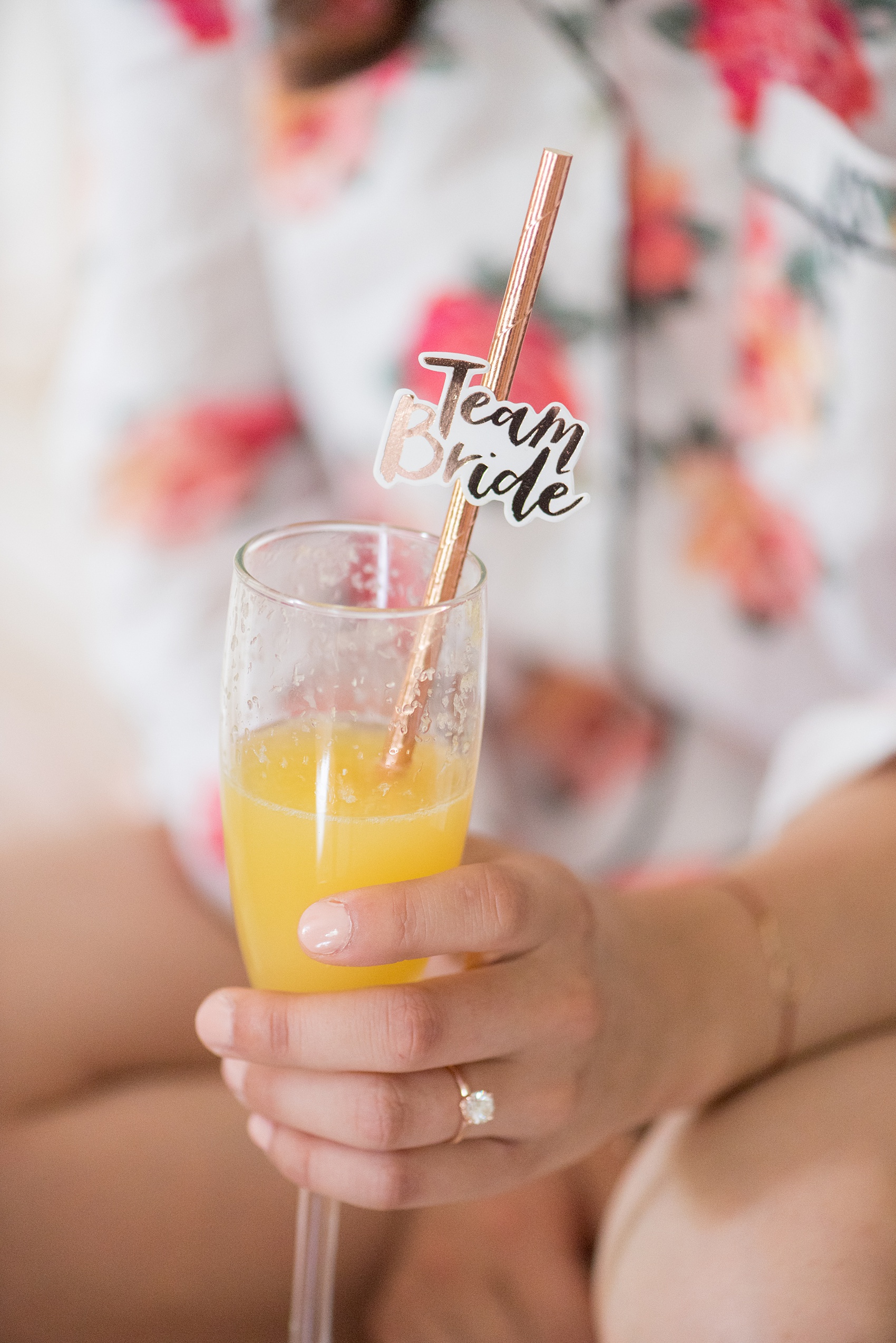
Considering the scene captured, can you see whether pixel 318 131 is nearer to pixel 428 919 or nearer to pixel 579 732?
pixel 579 732

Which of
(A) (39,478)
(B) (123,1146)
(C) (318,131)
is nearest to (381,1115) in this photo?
(B) (123,1146)

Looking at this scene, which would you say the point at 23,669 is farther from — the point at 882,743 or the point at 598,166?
the point at 882,743

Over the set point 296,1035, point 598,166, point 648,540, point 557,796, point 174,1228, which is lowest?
point 174,1228

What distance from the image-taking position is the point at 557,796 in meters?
1.14

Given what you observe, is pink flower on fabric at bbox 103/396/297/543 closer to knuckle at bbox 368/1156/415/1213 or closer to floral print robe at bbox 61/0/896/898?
floral print robe at bbox 61/0/896/898

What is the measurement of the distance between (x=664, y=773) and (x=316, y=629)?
572mm

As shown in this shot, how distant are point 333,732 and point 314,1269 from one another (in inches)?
13.5

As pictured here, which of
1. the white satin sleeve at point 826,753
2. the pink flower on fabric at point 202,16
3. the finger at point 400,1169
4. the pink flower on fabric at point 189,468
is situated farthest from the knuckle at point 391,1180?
the pink flower on fabric at point 202,16

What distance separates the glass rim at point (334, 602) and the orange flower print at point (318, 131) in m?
0.51

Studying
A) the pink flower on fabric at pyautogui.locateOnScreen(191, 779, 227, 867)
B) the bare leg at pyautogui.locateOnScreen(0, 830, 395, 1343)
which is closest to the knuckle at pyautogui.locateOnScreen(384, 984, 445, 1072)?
the bare leg at pyautogui.locateOnScreen(0, 830, 395, 1343)

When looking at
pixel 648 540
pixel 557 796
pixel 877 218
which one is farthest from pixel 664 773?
pixel 877 218

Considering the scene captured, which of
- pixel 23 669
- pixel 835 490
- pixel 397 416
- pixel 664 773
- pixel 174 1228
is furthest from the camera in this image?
pixel 23 669

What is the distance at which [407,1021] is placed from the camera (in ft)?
1.87

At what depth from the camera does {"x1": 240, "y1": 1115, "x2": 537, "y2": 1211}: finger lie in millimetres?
612
